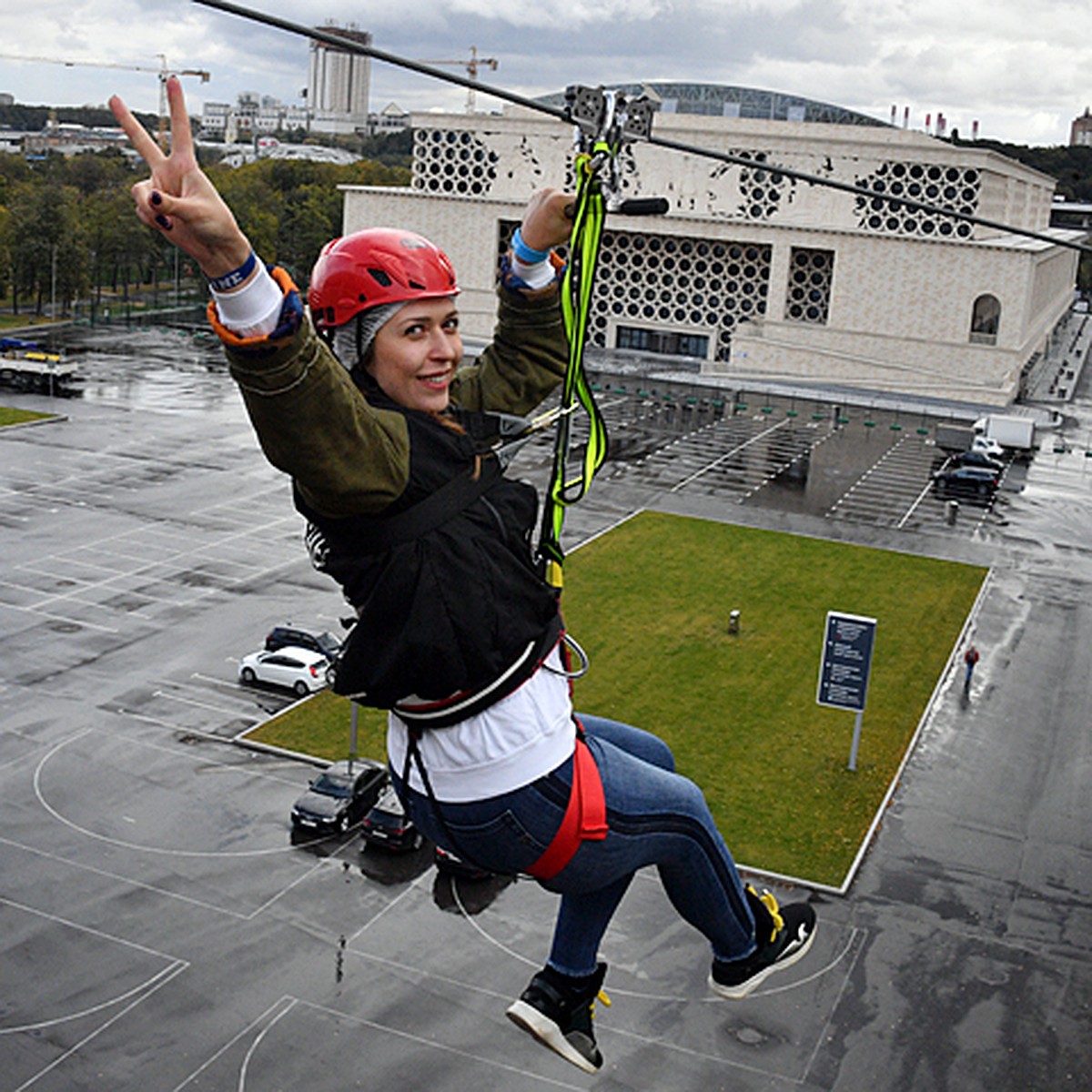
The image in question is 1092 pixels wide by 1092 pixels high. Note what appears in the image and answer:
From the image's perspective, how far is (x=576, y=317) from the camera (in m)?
6.07

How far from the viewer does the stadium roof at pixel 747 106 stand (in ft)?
306

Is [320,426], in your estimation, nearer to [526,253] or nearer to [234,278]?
[234,278]

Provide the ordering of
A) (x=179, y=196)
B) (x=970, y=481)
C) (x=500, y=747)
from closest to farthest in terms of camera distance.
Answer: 1. (x=179, y=196)
2. (x=500, y=747)
3. (x=970, y=481)

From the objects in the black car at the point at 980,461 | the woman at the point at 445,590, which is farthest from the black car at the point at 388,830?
the black car at the point at 980,461

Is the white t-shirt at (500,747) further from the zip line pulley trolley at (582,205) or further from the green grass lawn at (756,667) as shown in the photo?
the green grass lawn at (756,667)

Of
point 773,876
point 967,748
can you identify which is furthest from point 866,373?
point 773,876

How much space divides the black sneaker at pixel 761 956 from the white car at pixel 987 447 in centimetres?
5850

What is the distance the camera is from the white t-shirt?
5836mm

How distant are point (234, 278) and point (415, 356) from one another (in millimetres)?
1390

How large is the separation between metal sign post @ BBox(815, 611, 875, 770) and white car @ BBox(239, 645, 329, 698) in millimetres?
11381

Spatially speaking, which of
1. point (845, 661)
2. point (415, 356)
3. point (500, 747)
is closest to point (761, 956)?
point (500, 747)

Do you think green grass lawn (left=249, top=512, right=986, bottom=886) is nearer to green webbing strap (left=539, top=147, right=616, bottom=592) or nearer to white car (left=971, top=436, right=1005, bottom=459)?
green webbing strap (left=539, top=147, right=616, bottom=592)

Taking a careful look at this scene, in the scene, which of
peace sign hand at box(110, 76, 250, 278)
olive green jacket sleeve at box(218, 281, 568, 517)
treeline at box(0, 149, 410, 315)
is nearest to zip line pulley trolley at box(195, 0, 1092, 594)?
olive green jacket sleeve at box(218, 281, 568, 517)

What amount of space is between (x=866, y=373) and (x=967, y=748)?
57.3 meters
